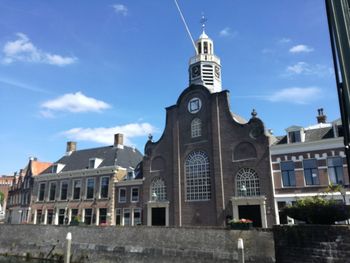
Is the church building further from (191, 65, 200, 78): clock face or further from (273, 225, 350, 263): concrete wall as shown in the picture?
(273, 225, 350, 263): concrete wall

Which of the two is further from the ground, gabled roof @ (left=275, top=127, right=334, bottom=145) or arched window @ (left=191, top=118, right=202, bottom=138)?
arched window @ (left=191, top=118, right=202, bottom=138)

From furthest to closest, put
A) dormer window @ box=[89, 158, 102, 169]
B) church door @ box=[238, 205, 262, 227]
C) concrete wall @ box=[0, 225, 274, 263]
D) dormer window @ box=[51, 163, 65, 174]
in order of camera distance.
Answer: dormer window @ box=[51, 163, 65, 174]
dormer window @ box=[89, 158, 102, 169]
church door @ box=[238, 205, 262, 227]
concrete wall @ box=[0, 225, 274, 263]

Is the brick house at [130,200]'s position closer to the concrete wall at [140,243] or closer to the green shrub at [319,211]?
the concrete wall at [140,243]

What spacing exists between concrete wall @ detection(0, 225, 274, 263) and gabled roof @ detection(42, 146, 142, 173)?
37.1 ft

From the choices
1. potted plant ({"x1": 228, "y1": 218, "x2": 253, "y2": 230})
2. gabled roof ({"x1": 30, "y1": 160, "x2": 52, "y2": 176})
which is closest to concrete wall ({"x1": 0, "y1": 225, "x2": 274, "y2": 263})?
potted plant ({"x1": 228, "y1": 218, "x2": 253, "y2": 230})

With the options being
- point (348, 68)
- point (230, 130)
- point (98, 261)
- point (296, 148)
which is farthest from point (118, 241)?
point (348, 68)

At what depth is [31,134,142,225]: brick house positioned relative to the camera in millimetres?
36031

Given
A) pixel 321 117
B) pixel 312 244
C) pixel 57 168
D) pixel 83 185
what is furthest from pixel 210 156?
pixel 57 168

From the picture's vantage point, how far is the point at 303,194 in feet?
79.0

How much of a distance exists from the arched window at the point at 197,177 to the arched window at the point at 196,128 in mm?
1831

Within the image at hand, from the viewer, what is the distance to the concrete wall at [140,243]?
18750mm

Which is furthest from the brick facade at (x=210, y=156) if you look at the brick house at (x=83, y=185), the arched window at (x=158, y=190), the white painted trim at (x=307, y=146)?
the brick house at (x=83, y=185)

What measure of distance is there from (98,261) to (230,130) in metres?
15.8

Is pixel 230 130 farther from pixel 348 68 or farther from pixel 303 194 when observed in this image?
pixel 348 68
